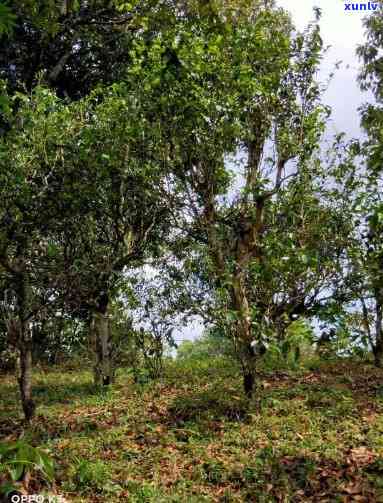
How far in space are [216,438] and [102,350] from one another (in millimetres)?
4695

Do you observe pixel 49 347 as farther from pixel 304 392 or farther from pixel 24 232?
pixel 304 392

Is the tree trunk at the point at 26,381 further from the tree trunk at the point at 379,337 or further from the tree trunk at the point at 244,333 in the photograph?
the tree trunk at the point at 379,337

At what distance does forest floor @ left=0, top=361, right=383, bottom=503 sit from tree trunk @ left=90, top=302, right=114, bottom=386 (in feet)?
1.19

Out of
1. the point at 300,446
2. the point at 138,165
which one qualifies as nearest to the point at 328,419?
the point at 300,446

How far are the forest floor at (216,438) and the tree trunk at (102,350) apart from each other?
362 millimetres

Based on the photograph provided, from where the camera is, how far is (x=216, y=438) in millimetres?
8602

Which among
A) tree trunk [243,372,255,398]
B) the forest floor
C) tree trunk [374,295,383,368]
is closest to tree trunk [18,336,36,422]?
the forest floor

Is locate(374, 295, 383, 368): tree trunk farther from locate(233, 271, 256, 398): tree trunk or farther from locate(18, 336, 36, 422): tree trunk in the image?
locate(18, 336, 36, 422): tree trunk

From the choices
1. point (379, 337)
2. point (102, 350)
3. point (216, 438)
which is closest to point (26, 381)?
point (102, 350)

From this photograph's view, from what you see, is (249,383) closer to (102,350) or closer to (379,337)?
(102,350)

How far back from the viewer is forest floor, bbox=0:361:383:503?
7.04m

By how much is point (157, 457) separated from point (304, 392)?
4.04m

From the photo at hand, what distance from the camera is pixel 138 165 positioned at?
9.81m

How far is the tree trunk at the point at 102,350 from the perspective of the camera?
1228cm
